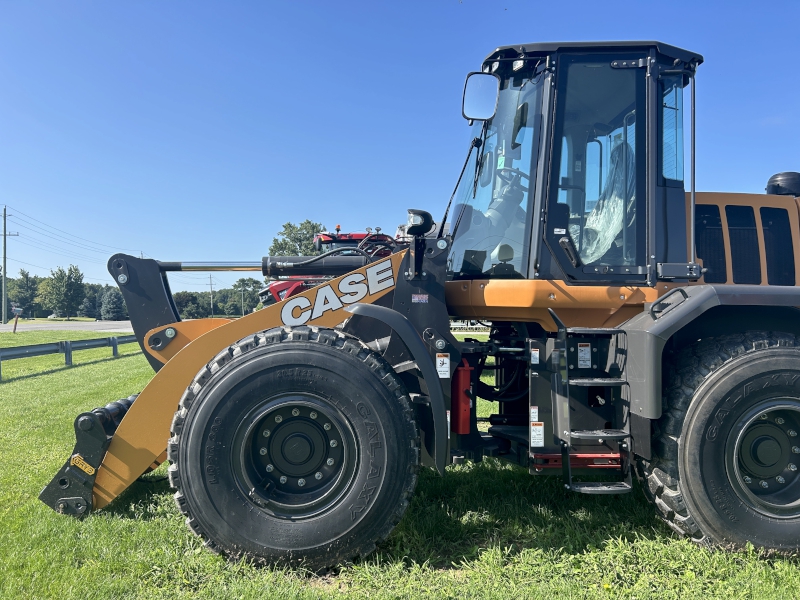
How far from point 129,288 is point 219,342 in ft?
3.19

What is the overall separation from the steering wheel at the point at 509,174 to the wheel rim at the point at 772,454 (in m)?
1.90

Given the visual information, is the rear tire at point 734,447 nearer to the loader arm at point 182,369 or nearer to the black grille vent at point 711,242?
the black grille vent at point 711,242

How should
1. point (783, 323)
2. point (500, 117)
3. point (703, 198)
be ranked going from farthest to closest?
point (703, 198)
point (500, 117)
point (783, 323)

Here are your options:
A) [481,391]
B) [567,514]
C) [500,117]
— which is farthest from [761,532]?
[500,117]

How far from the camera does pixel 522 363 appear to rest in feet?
12.0

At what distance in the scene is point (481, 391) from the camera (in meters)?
3.84

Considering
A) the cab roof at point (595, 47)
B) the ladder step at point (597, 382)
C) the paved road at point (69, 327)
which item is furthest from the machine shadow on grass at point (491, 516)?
the paved road at point (69, 327)

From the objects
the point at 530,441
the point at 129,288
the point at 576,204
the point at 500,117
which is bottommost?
the point at 530,441

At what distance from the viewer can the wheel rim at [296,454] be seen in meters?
2.75

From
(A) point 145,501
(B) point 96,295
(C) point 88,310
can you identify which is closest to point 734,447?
(A) point 145,501

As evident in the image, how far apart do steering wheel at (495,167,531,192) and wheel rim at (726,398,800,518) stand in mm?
1900

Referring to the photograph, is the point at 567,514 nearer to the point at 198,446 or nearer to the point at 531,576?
the point at 531,576

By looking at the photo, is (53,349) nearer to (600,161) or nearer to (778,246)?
(600,161)

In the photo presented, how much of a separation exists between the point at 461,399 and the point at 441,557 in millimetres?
901
